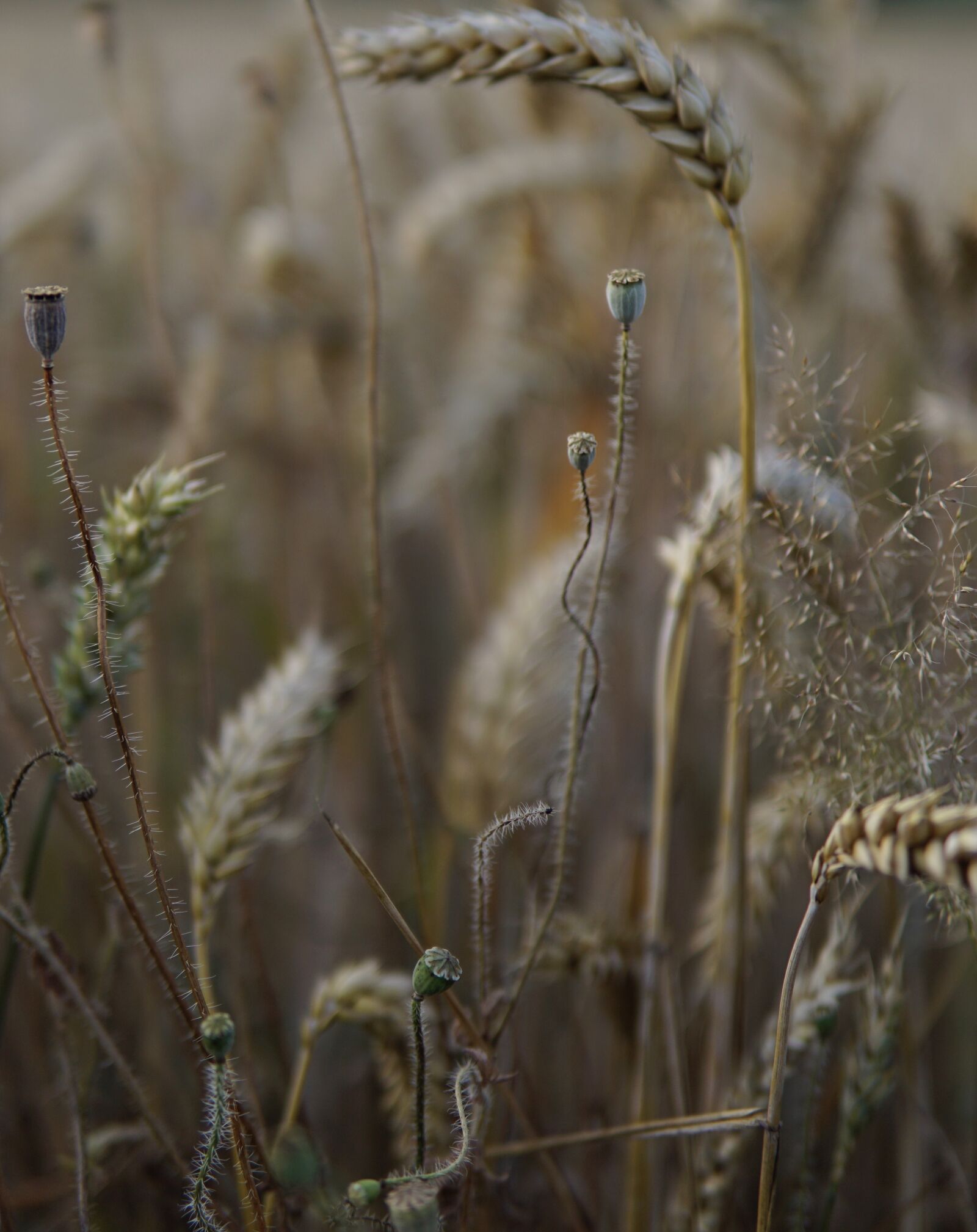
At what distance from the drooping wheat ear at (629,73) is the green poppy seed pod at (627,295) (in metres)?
0.13

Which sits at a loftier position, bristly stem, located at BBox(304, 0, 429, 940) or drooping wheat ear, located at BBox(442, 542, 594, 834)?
bristly stem, located at BBox(304, 0, 429, 940)

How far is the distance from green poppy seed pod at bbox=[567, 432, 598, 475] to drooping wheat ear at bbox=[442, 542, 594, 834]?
39 centimetres

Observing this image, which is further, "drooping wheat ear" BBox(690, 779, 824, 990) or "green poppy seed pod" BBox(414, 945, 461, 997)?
"drooping wheat ear" BBox(690, 779, 824, 990)

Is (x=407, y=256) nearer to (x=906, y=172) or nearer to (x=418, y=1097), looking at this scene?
(x=906, y=172)

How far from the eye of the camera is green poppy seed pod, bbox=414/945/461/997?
1.38 ft

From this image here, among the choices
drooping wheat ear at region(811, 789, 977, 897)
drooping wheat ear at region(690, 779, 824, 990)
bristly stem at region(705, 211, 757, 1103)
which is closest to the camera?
drooping wheat ear at region(811, 789, 977, 897)

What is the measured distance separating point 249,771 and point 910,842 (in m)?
0.39

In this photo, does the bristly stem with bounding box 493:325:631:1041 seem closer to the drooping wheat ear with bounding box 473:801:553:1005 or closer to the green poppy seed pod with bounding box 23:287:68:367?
the drooping wheat ear with bounding box 473:801:553:1005

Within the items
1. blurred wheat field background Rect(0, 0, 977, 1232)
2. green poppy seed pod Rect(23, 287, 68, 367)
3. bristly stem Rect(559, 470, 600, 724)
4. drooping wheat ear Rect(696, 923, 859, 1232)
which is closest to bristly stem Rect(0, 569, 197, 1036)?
blurred wheat field background Rect(0, 0, 977, 1232)

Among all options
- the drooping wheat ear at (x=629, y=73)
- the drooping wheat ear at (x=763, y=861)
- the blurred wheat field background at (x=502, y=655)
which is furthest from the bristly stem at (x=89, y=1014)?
the drooping wheat ear at (x=629, y=73)

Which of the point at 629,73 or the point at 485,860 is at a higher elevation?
the point at 629,73

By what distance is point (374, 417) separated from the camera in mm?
673

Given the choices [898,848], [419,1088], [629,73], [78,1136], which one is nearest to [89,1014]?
[78,1136]

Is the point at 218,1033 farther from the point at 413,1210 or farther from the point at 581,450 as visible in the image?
the point at 581,450
